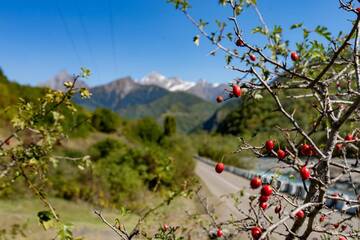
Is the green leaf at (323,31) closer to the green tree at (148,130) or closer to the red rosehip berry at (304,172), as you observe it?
the red rosehip berry at (304,172)

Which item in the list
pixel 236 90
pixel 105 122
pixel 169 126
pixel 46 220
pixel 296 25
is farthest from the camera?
pixel 169 126

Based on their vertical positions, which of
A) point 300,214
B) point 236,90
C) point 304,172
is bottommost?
point 300,214

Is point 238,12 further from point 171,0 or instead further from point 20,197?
point 20,197

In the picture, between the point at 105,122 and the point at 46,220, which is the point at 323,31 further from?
the point at 105,122

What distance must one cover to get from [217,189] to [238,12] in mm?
24143

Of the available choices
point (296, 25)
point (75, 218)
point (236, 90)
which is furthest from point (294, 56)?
point (75, 218)

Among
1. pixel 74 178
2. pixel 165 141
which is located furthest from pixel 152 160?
pixel 165 141

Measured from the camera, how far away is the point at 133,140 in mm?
44250

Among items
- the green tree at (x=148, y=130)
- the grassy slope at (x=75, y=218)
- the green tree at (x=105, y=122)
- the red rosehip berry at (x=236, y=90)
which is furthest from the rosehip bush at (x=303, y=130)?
the green tree at (x=105, y=122)

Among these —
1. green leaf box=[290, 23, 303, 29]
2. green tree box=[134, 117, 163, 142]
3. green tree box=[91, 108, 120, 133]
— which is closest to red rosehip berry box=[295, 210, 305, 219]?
green leaf box=[290, 23, 303, 29]

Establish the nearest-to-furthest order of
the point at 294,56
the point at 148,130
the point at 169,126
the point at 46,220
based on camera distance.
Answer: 1. the point at 46,220
2. the point at 294,56
3. the point at 148,130
4. the point at 169,126

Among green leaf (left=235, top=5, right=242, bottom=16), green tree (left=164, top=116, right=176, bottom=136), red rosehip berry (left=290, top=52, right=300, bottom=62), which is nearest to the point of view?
green leaf (left=235, top=5, right=242, bottom=16)

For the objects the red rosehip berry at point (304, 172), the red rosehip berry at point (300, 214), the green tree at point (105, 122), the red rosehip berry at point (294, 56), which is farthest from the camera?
the green tree at point (105, 122)

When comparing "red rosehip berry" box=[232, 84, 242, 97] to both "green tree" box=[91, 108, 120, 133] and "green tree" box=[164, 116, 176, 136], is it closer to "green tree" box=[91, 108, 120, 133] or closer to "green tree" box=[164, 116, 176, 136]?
"green tree" box=[91, 108, 120, 133]
